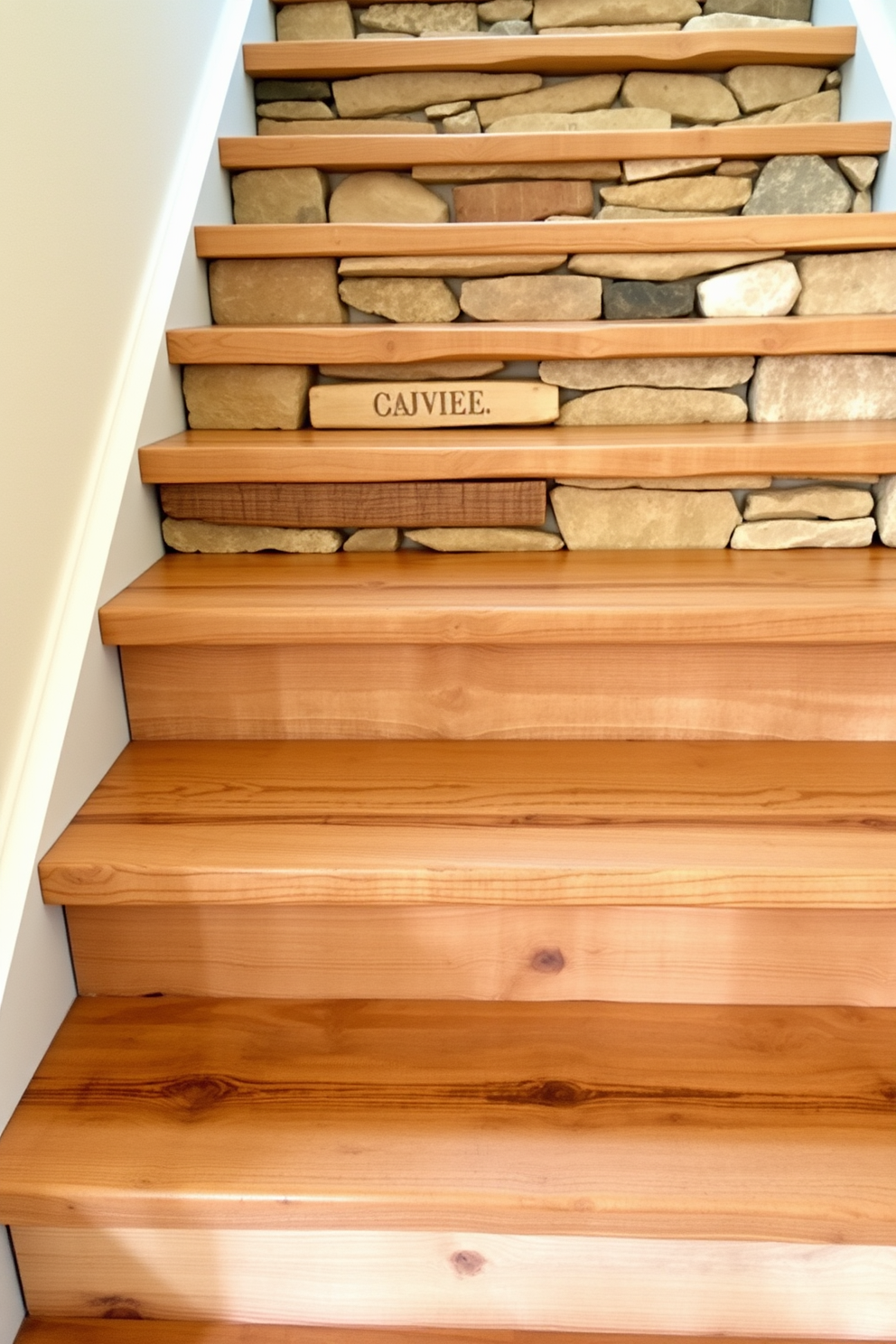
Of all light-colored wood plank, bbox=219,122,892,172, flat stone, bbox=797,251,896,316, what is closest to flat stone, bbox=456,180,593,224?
light-colored wood plank, bbox=219,122,892,172

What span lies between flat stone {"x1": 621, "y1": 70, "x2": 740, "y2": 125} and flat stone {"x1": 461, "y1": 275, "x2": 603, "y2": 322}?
0.50m

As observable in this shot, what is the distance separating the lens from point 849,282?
5.33 ft

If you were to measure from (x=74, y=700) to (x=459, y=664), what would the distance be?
17.9 inches

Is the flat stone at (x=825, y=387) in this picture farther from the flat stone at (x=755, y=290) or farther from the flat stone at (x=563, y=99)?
the flat stone at (x=563, y=99)

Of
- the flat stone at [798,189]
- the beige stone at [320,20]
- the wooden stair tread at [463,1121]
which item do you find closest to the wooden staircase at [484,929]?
the wooden stair tread at [463,1121]

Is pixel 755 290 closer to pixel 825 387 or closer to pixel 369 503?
pixel 825 387

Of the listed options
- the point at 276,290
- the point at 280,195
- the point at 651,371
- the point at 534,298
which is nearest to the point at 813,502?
the point at 651,371

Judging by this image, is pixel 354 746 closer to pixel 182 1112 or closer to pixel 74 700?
pixel 74 700

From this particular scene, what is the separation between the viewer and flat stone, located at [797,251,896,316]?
1.62 meters

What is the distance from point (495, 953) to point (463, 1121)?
0.62 feet

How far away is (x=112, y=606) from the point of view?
4.12 ft

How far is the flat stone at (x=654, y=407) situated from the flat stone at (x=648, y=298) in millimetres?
154

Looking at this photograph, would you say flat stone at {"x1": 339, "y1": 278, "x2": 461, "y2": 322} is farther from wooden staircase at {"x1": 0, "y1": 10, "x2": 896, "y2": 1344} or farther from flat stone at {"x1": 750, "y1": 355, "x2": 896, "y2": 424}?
flat stone at {"x1": 750, "y1": 355, "x2": 896, "y2": 424}

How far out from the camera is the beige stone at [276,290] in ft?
5.54
